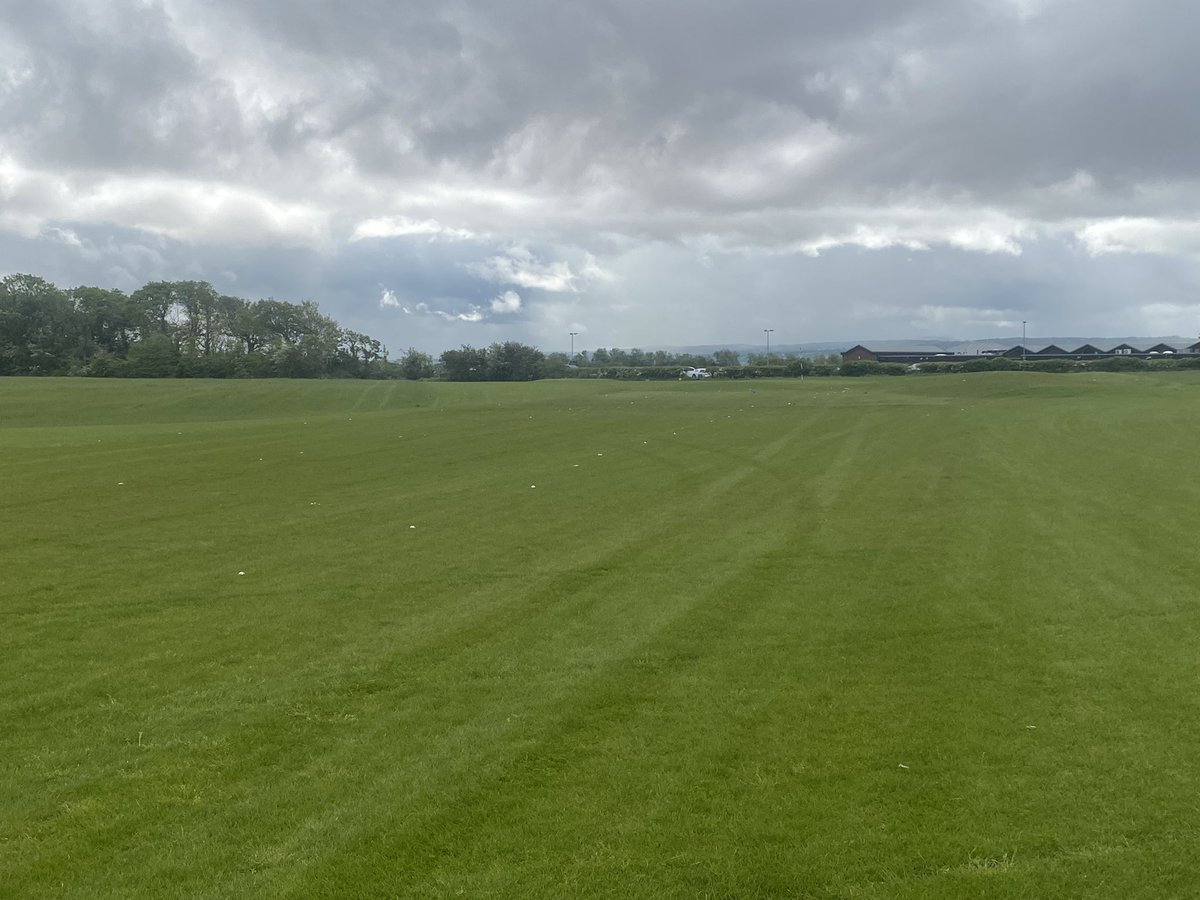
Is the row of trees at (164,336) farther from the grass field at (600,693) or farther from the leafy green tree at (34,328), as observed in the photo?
the grass field at (600,693)

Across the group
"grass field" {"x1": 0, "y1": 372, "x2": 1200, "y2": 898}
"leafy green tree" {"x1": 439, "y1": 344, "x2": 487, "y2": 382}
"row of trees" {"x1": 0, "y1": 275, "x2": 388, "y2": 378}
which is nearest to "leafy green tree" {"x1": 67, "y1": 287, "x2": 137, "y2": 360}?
"row of trees" {"x1": 0, "y1": 275, "x2": 388, "y2": 378}

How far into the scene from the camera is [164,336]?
107 meters

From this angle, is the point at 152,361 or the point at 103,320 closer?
the point at 152,361

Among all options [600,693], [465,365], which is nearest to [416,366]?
[465,365]

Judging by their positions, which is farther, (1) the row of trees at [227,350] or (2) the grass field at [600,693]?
(1) the row of trees at [227,350]

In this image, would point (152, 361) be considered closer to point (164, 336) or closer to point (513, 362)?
point (164, 336)

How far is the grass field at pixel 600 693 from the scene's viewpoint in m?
5.64

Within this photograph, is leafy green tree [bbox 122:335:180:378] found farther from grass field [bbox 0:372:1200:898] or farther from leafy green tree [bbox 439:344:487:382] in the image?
grass field [bbox 0:372:1200:898]

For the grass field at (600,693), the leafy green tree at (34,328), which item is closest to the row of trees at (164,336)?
the leafy green tree at (34,328)

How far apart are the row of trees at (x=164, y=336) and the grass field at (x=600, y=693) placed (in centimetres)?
8885

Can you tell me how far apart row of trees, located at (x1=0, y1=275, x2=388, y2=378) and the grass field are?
8885 centimetres

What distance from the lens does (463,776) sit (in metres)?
6.66

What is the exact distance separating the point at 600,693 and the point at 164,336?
111771 mm

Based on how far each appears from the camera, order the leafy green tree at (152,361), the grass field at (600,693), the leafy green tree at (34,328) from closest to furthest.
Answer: the grass field at (600,693)
the leafy green tree at (152,361)
the leafy green tree at (34,328)
